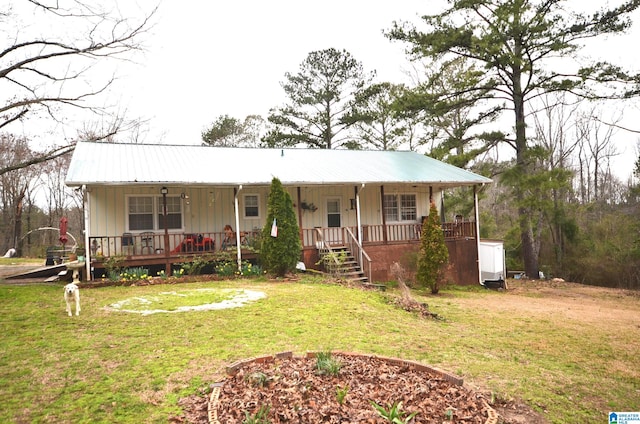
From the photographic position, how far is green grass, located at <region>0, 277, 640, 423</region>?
15.0 ft

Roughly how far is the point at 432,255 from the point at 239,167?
25.7 feet

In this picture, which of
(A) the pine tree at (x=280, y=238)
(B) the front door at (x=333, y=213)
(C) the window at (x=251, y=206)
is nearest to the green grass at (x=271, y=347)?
(A) the pine tree at (x=280, y=238)

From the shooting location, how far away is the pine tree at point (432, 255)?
13492mm

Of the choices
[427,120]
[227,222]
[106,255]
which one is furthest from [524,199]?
[106,255]

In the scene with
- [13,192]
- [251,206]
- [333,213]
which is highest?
[13,192]

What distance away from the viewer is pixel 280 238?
13547 millimetres

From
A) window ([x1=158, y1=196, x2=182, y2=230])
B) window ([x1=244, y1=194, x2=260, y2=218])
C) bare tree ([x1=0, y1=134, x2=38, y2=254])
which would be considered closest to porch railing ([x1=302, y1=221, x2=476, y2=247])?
window ([x1=244, y1=194, x2=260, y2=218])

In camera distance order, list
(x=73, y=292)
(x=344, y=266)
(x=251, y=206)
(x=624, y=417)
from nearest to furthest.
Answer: (x=624, y=417) < (x=73, y=292) < (x=344, y=266) < (x=251, y=206)

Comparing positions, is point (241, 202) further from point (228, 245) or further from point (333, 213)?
point (333, 213)

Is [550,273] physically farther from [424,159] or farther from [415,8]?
[415,8]

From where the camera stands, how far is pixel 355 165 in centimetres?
1845

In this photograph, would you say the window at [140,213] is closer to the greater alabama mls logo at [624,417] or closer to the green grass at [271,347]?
the green grass at [271,347]

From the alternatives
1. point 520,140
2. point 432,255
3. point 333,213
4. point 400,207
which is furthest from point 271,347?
point 520,140

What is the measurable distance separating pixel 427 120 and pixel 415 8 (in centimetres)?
541
